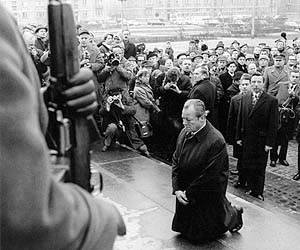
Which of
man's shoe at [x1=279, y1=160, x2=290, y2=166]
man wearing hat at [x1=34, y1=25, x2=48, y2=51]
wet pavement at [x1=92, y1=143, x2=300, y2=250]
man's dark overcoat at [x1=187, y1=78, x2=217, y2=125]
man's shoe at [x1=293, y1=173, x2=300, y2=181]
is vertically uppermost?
man wearing hat at [x1=34, y1=25, x2=48, y2=51]

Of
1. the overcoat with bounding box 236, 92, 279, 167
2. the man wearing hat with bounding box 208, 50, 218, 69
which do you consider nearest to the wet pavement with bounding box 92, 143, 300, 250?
the overcoat with bounding box 236, 92, 279, 167

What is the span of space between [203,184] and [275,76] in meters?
5.94

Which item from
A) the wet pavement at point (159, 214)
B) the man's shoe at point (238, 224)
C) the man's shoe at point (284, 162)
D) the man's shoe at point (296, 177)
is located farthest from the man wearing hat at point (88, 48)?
the man's shoe at point (238, 224)

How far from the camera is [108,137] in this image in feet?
28.4

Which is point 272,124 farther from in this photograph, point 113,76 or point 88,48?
point 88,48

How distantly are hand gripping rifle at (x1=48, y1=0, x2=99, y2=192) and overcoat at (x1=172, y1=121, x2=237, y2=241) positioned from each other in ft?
12.4

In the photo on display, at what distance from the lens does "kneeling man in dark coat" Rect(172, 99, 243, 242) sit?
5.21 m

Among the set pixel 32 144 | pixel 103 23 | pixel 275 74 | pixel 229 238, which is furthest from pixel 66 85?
pixel 103 23

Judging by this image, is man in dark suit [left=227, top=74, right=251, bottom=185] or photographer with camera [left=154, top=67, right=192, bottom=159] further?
photographer with camera [left=154, top=67, right=192, bottom=159]

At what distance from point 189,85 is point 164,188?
8.97 feet

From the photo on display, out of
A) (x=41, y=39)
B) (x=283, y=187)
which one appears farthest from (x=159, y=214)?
(x=41, y=39)

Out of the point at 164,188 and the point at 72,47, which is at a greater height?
the point at 72,47

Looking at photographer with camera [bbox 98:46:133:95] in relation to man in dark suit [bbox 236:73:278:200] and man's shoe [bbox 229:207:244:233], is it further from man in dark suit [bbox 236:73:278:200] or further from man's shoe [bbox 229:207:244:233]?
man's shoe [bbox 229:207:244:233]

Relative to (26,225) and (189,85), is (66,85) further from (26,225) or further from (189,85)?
(189,85)
